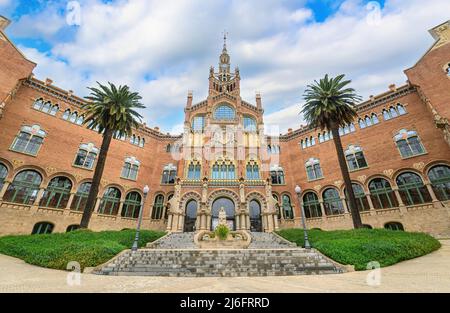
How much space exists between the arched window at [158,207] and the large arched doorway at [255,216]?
522 inches

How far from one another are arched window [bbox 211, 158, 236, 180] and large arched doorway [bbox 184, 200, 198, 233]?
476cm

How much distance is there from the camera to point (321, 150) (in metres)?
30.8

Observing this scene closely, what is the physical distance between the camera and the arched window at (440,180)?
2077cm

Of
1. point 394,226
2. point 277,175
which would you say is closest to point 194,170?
point 277,175

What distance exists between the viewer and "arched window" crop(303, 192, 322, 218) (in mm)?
28734

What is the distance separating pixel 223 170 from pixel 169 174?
9.01 metres

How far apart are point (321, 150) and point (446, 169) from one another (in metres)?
13.0

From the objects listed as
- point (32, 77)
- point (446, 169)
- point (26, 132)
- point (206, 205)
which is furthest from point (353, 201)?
point (32, 77)

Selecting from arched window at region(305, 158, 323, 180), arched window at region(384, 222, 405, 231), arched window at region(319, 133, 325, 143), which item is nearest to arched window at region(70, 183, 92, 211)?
arched window at region(305, 158, 323, 180)

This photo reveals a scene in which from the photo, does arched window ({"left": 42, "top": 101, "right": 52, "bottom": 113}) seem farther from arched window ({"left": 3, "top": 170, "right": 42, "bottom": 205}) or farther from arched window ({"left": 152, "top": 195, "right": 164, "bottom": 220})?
arched window ({"left": 152, "top": 195, "right": 164, "bottom": 220})

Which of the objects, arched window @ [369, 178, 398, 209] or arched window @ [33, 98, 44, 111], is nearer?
arched window @ [369, 178, 398, 209]

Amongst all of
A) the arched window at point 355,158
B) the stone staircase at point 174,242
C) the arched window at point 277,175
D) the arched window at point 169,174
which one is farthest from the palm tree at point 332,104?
the arched window at point 169,174

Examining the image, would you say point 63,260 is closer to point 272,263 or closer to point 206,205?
point 272,263

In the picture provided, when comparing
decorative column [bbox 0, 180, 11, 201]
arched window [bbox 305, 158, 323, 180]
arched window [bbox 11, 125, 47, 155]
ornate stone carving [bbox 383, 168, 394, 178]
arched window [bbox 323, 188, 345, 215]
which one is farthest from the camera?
arched window [bbox 305, 158, 323, 180]
